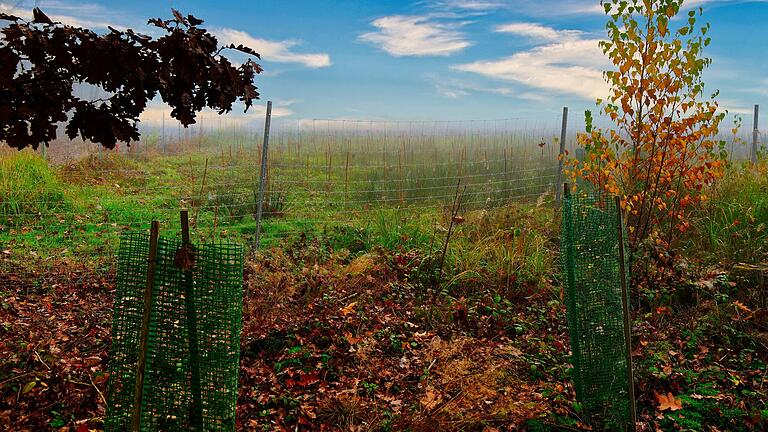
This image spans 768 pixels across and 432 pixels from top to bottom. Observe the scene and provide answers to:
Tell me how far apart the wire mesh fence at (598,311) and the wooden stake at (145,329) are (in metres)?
2.30

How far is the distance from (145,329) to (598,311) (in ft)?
8.12

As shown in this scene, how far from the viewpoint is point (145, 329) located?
8.93 ft

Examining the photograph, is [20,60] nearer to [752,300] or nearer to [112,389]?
[112,389]

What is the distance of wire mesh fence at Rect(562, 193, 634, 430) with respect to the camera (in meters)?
3.79

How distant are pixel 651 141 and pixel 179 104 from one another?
458cm

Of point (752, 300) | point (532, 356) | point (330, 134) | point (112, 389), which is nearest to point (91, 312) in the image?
point (112, 389)

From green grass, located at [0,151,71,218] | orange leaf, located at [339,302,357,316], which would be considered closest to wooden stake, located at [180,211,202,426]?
orange leaf, located at [339,302,357,316]

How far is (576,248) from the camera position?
380 cm

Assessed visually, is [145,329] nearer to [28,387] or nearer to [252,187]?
[28,387]

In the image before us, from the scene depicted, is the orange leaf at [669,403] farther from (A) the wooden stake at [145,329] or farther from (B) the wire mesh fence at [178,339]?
(A) the wooden stake at [145,329]

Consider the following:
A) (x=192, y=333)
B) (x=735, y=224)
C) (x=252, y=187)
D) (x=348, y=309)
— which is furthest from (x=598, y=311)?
(x=252, y=187)

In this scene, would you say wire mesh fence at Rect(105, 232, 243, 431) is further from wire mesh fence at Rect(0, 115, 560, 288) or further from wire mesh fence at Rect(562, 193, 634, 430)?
wire mesh fence at Rect(0, 115, 560, 288)

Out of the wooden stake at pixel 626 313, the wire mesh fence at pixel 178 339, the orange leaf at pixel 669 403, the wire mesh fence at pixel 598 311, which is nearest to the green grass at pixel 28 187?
the wire mesh fence at pixel 178 339

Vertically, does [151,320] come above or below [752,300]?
above
